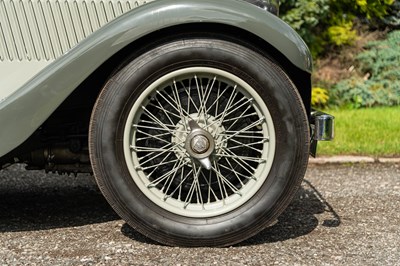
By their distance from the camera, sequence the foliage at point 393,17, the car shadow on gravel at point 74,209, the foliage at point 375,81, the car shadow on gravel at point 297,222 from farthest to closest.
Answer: the foliage at point 393,17, the foliage at point 375,81, the car shadow on gravel at point 74,209, the car shadow on gravel at point 297,222

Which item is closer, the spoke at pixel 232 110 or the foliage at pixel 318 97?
the spoke at pixel 232 110

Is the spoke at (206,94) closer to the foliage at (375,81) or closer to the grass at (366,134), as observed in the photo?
the grass at (366,134)

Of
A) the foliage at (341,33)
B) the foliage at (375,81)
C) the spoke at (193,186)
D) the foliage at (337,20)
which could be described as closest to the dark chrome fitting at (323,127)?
the spoke at (193,186)

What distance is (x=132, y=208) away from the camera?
3418 mm

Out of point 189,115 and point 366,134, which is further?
point 366,134

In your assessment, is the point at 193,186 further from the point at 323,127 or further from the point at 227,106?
the point at 323,127

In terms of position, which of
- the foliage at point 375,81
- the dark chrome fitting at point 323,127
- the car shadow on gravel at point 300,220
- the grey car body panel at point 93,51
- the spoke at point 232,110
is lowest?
the foliage at point 375,81

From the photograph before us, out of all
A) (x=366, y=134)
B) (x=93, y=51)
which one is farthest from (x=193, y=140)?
(x=366, y=134)

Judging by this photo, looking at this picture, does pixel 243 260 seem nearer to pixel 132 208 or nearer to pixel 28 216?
pixel 132 208

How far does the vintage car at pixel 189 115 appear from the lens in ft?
10.9

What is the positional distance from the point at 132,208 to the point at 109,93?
551mm

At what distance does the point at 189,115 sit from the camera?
11.5 feet

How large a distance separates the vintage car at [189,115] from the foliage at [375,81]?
668cm

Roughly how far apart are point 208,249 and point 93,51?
1.07 meters
